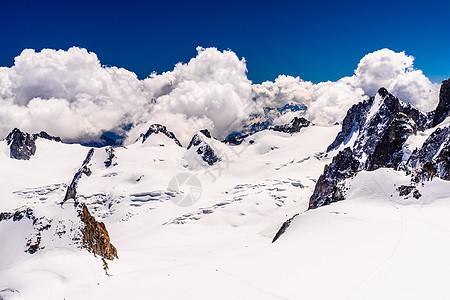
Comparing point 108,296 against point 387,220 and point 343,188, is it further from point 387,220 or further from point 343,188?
point 343,188

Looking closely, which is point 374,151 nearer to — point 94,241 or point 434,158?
point 434,158

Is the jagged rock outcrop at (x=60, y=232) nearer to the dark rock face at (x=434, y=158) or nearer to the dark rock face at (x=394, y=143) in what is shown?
the dark rock face at (x=434, y=158)

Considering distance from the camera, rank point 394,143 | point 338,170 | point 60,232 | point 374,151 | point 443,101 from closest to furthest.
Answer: point 60,232 < point 394,143 < point 374,151 < point 443,101 < point 338,170

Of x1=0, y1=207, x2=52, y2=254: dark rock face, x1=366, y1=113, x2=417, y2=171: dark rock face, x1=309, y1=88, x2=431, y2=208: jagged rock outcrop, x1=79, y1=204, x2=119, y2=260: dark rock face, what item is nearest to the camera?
x1=0, y1=207, x2=52, y2=254: dark rock face

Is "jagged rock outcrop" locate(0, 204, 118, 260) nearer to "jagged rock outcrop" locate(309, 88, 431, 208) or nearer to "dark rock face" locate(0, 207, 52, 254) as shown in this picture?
"dark rock face" locate(0, 207, 52, 254)

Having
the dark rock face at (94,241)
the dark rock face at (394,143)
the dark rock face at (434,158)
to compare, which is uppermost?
the dark rock face at (394,143)

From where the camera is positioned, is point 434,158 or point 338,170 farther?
point 338,170

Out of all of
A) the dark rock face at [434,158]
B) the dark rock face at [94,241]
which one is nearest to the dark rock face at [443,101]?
the dark rock face at [434,158]

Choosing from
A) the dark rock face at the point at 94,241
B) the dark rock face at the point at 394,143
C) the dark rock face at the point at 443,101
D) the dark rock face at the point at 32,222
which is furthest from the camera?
the dark rock face at the point at 443,101

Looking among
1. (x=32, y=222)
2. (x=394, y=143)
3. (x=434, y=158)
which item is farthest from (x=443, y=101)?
(x=32, y=222)

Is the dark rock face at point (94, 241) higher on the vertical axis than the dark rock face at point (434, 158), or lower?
lower

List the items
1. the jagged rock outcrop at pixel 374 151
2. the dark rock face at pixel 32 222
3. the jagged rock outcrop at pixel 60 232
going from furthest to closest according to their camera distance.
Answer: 1. the jagged rock outcrop at pixel 374 151
2. the jagged rock outcrop at pixel 60 232
3. the dark rock face at pixel 32 222

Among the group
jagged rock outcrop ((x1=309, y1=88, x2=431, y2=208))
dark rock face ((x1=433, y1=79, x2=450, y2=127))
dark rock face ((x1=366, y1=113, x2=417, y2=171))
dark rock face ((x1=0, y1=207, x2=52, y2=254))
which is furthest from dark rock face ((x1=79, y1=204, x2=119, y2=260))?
dark rock face ((x1=433, y1=79, x2=450, y2=127))

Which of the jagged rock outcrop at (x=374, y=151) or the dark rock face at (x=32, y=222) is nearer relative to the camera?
the dark rock face at (x=32, y=222)
